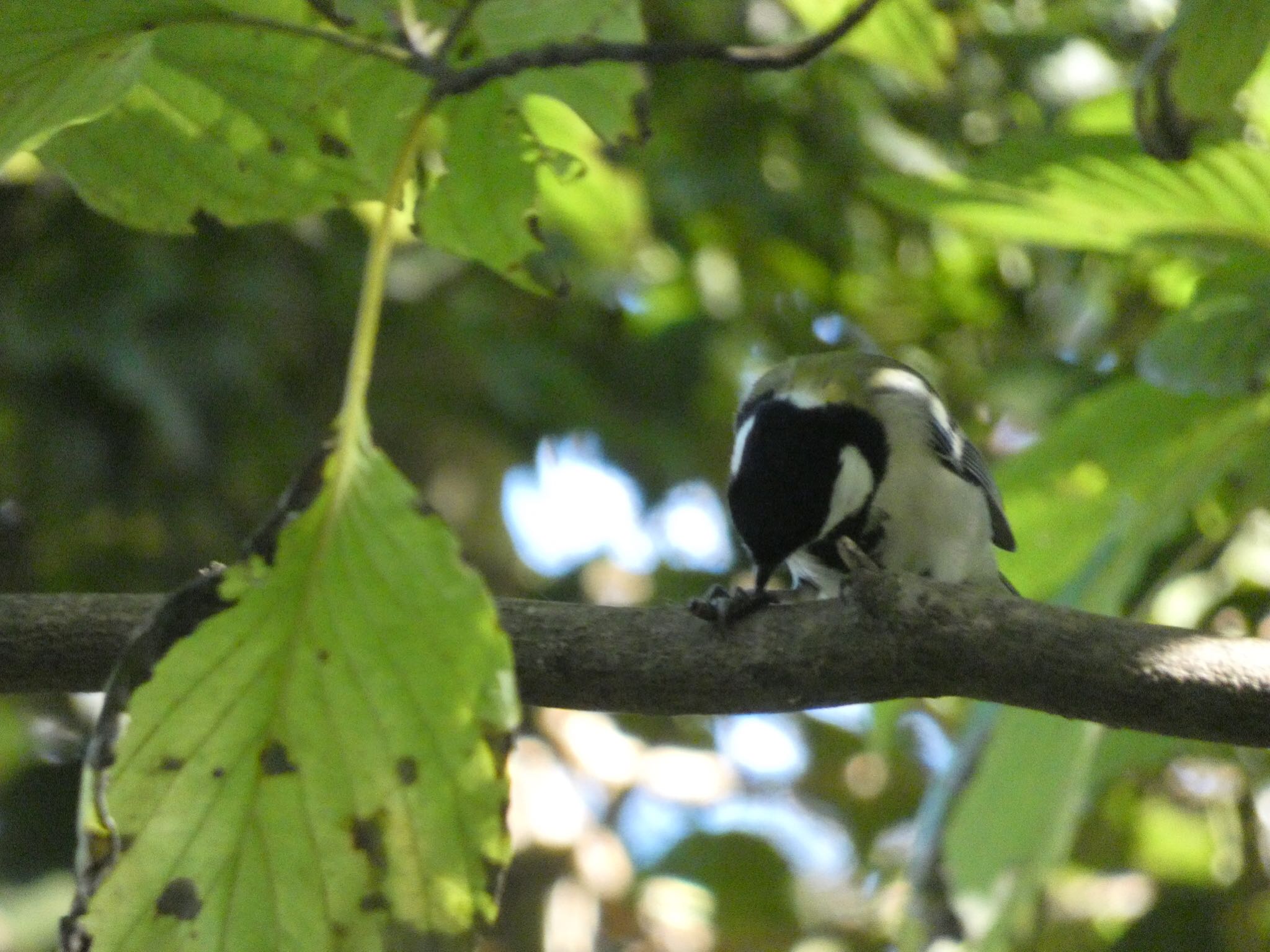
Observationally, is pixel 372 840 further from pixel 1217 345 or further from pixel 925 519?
pixel 925 519

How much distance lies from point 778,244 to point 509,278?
197 cm

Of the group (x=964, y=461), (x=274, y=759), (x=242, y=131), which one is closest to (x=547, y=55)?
(x=242, y=131)

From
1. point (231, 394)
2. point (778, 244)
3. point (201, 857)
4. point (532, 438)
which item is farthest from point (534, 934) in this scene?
point (201, 857)

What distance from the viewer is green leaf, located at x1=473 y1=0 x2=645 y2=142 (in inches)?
42.1

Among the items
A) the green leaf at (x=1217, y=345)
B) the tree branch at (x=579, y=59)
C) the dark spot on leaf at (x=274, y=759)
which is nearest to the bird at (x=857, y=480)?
the green leaf at (x=1217, y=345)

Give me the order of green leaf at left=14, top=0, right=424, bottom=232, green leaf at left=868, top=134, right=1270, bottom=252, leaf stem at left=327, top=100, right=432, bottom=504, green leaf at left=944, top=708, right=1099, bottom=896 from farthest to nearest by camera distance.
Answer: green leaf at left=868, top=134, right=1270, bottom=252 < green leaf at left=944, top=708, right=1099, bottom=896 < green leaf at left=14, top=0, right=424, bottom=232 < leaf stem at left=327, top=100, right=432, bottom=504

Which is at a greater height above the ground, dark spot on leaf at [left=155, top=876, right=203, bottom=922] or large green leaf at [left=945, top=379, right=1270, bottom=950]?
dark spot on leaf at [left=155, top=876, right=203, bottom=922]

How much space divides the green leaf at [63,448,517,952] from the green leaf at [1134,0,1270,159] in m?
0.60

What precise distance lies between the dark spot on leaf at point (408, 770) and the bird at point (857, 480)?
3.50 ft

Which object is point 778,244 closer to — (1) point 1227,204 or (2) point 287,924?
(1) point 1227,204

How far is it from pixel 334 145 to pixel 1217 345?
2.71ft

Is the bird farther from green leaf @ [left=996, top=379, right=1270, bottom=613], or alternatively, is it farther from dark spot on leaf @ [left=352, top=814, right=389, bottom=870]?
dark spot on leaf @ [left=352, top=814, right=389, bottom=870]

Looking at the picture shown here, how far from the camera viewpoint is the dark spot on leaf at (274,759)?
2.65 ft

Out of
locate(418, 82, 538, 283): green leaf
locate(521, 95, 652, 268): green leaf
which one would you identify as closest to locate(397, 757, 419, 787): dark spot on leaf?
locate(418, 82, 538, 283): green leaf
